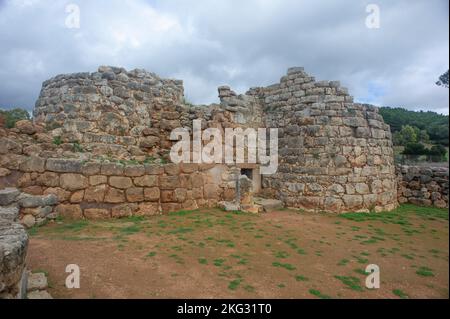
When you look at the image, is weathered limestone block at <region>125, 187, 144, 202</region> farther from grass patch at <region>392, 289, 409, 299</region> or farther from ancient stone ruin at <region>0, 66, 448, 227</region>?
grass patch at <region>392, 289, 409, 299</region>

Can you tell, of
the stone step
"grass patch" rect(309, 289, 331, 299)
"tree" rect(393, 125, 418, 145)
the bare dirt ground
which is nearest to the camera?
"grass patch" rect(309, 289, 331, 299)

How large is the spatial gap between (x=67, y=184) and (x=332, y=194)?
7752 mm

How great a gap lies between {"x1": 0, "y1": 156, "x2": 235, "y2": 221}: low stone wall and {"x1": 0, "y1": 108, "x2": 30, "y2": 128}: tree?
3.86ft

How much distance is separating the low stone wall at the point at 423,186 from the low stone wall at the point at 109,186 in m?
8.67

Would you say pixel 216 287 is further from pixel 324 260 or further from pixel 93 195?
pixel 93 195

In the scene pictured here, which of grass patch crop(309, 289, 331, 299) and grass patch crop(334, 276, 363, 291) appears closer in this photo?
grass patch crop(309, 289, 331, 299)

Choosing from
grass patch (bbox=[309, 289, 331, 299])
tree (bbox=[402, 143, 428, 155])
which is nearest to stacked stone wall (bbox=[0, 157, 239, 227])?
grass patch (bbox=[309, 289, 331, 299])

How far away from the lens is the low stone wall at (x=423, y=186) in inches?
424

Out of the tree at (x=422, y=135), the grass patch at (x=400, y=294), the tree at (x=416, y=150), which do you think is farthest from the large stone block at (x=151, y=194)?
the tree at (x=422, y=135)

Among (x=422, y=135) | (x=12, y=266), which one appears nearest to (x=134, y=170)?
(x=12, y=266)

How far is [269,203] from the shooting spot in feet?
30.4

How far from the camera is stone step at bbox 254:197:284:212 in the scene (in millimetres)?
9030

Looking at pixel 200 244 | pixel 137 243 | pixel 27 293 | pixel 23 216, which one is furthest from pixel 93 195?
pixel 27 293

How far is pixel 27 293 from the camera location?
3098mm
